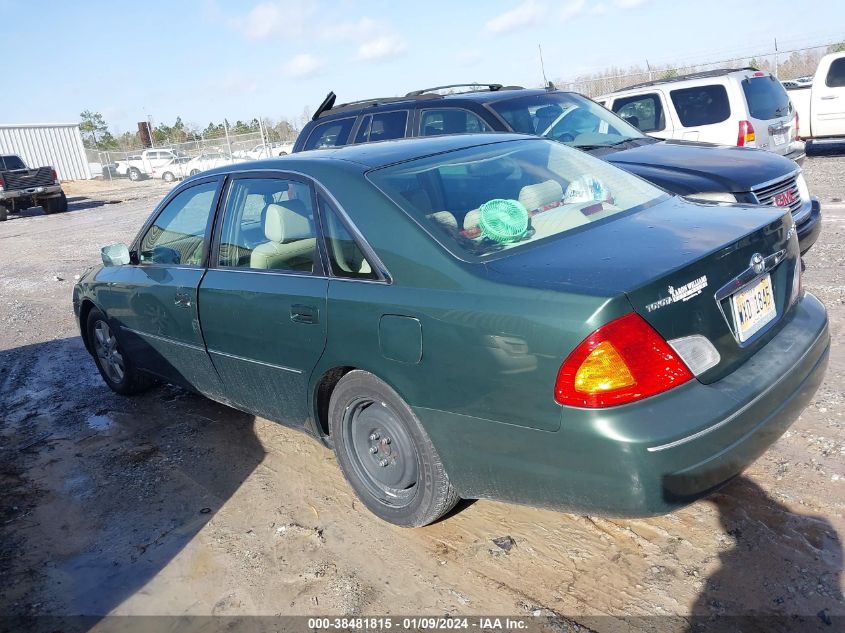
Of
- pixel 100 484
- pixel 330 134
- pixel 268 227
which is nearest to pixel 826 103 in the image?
pixel 330 134

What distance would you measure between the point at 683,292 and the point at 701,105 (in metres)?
7.59

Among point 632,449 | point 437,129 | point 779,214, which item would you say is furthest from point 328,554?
point 437,129

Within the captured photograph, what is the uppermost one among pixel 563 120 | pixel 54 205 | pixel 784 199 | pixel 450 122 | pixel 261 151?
pixel 450 122

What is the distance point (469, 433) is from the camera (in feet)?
8.91

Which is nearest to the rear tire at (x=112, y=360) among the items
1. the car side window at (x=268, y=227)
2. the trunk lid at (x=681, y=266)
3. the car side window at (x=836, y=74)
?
the car side window at (x=268, y=227)

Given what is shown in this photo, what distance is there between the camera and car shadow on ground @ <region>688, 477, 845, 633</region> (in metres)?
2.45

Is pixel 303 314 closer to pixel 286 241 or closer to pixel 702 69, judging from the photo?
pixel 286 241

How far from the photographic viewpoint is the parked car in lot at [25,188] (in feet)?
73.8

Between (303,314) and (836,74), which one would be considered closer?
(303,314)

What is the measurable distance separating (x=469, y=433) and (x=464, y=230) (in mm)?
854

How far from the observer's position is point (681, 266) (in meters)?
2.52

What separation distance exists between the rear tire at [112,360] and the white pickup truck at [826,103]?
43.5 feet

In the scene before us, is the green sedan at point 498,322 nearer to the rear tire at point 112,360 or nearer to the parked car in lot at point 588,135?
the rear tire at point 112,360

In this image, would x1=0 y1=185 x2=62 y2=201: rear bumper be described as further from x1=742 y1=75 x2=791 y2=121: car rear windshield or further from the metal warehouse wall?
x1=742 y1=75 x2=791 y2=121: car rear windshield
